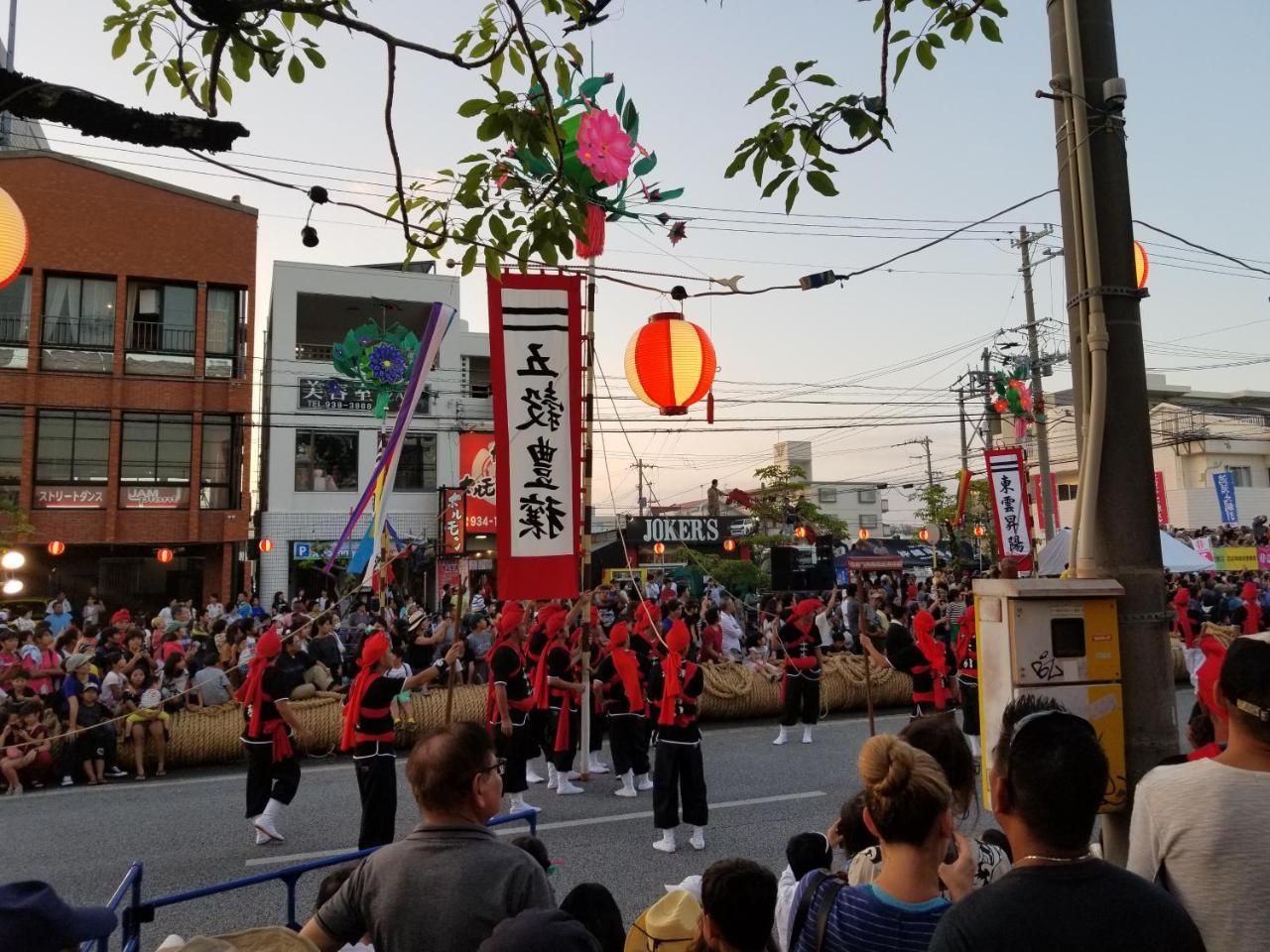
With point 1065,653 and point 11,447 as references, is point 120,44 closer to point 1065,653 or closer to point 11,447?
point 1065,653

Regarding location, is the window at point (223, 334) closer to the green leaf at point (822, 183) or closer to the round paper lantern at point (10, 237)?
the round paper lantern at point (10, 237)

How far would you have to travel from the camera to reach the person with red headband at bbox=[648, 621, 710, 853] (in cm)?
665

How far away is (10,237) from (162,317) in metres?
23.3

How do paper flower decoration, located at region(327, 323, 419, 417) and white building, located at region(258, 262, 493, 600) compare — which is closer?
paper flower decoration, located at region(327, 323, 419, 417)

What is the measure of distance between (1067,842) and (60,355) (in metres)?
27.9

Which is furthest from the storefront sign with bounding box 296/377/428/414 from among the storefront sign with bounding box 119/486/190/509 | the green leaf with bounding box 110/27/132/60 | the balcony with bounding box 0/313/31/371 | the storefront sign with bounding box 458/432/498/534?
the green leaf with bounding box 110/27/132/60

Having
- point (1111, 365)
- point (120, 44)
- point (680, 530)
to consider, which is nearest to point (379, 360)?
point (680, 530)

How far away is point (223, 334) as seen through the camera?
2470cm

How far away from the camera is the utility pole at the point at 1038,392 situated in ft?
64.0

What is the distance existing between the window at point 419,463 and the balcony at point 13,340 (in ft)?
35.9

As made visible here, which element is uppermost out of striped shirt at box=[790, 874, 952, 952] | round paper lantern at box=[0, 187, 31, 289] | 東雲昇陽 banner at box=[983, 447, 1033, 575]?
round paper lantern at box=[0, 187, 31, 289]

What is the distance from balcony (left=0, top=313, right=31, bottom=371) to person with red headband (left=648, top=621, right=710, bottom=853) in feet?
78.6

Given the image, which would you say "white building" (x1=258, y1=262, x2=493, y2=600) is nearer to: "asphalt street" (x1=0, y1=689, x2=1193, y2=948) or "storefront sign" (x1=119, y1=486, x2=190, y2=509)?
"storefront sign" (x1=119, y1=486, x2=190, y2=509)

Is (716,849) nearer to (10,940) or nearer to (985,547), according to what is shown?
(10,940)
